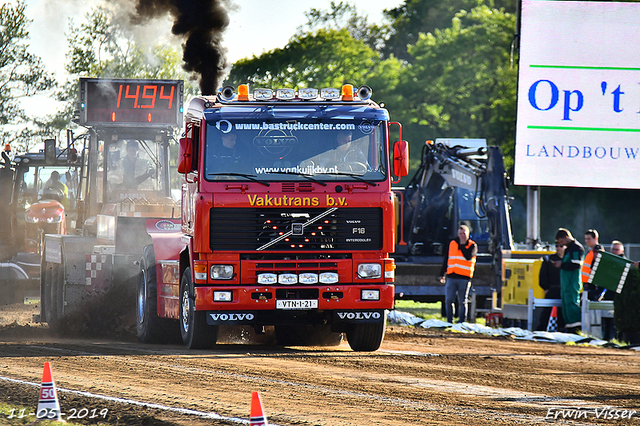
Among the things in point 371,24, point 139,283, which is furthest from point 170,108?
point 371,24

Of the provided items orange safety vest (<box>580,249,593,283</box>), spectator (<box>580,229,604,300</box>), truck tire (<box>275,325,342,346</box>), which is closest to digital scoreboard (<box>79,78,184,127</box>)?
truck tire (<box>275,325,342,346</box>)

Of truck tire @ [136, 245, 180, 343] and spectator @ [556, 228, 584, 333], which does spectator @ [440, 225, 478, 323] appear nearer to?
spectator @ [556, 228, 584, 333]

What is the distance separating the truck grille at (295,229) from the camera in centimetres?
1144

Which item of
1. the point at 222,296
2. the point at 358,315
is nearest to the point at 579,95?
the point at 358,315

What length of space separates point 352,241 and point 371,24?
5202 cm

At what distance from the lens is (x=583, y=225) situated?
47.1m

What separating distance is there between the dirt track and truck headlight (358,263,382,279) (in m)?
1.01

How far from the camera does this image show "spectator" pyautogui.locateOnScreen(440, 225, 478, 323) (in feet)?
59.3

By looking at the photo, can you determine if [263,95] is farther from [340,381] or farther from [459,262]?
[459,262]

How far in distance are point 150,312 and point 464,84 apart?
118ft

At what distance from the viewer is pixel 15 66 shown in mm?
43719

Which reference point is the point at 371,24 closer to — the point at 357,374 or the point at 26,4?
the point at 26,4

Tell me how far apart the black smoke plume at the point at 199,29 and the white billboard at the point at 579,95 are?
6.51 metres

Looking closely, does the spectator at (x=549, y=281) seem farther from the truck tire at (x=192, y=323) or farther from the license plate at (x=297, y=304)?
the truck tire at (x=192, y=323)
